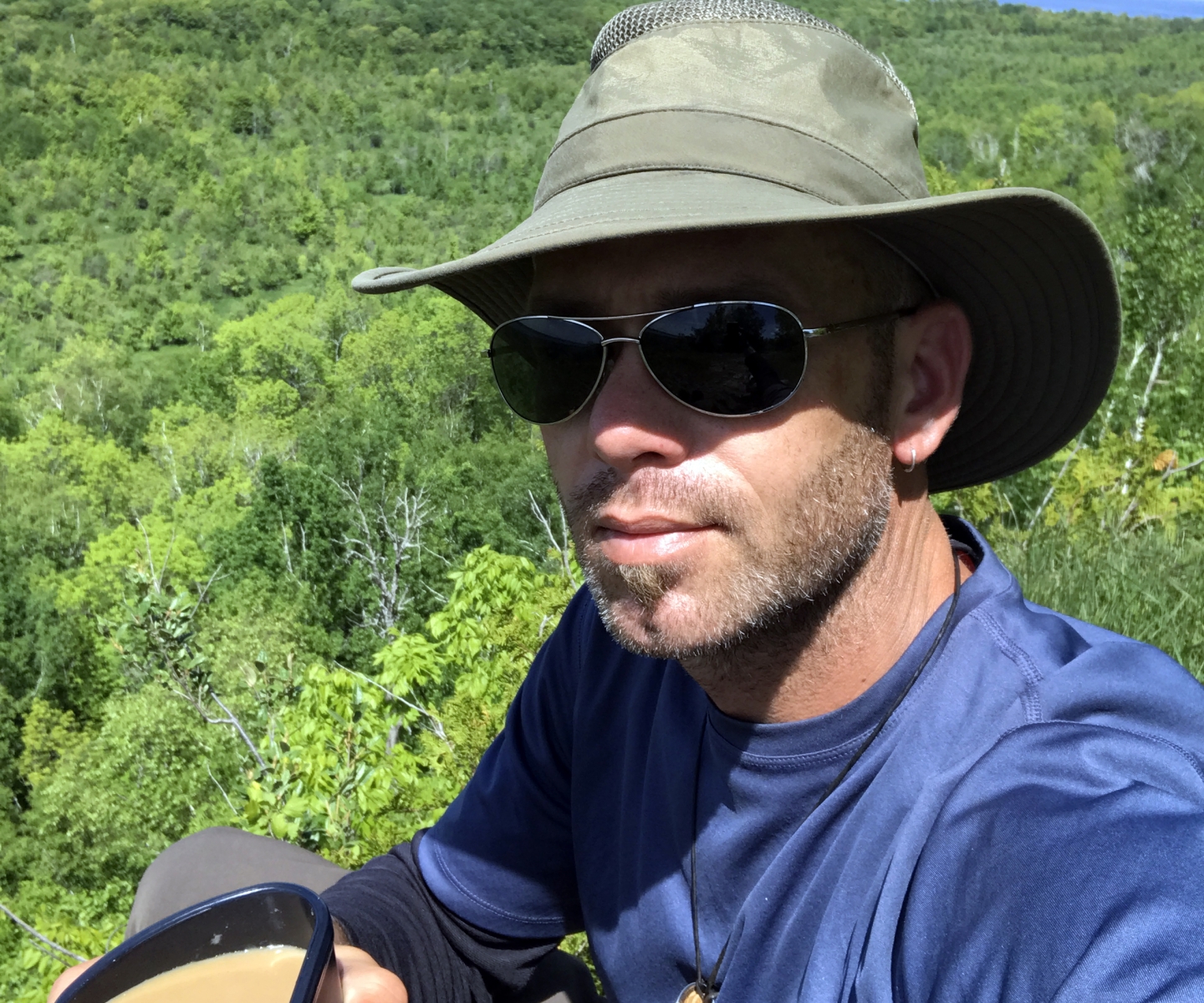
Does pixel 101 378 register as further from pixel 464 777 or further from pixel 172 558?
pixel 464 777

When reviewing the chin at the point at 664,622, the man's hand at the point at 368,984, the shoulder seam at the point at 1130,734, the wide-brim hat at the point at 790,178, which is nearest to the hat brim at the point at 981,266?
the wide-brim hat at the point at 790,178

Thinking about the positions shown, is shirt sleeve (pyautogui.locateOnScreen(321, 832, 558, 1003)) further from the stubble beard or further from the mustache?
the mustache

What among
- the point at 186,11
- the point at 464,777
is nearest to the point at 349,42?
the point at 186,11

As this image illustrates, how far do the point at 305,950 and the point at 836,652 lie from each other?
0.77m

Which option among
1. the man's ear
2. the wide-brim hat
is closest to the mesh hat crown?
the wide-brim hat

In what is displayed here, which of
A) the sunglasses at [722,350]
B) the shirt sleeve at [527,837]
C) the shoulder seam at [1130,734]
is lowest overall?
the shirt sleeve at [527,837]

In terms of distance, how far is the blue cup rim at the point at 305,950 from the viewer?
924 mm

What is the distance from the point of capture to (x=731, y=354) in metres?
1.34

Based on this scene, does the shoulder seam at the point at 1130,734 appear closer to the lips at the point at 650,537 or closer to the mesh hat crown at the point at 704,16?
the lips at the point at 650,537

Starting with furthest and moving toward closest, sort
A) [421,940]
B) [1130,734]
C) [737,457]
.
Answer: [421,940] < [737,457] < [1130,734]

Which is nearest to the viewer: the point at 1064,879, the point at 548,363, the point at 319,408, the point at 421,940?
the point at 1064,879

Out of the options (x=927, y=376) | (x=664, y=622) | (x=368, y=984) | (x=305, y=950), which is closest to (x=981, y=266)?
(x=927, y=376)

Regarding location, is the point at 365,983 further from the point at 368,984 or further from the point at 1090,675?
the point at 1090,675

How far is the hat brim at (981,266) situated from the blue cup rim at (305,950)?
2.55ft
